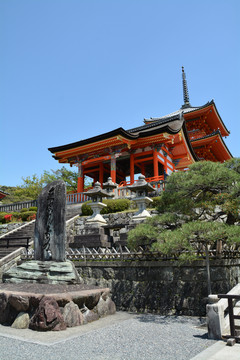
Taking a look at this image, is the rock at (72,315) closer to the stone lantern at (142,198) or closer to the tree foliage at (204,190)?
the tree foliage at (204,190)

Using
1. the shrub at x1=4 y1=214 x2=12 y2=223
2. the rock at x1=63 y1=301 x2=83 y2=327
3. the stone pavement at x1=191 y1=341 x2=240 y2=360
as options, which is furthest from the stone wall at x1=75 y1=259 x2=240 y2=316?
the shrub at x1=4 y1=214 x2=12 y2=223

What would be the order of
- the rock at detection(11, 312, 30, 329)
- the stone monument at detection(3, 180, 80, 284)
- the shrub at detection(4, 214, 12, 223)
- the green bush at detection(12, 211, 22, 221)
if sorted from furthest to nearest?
the shrub at detection(4, 214, 12, 223), the green bush at detection(12, 211, 22, 221), the stone monument at detection(3, 180, 80, 284), the rock at detection(11, 312, 30, 329)

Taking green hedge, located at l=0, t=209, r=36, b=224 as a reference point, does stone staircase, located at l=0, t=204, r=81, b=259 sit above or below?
below

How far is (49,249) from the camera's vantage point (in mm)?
7402

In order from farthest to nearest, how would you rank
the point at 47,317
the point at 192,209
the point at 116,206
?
the point at 116,206 < the point at 192,209 < the point at 47,317

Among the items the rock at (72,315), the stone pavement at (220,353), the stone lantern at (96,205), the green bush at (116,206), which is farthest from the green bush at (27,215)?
the stone pavement at (220,353)

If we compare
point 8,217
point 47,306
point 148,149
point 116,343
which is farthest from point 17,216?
point 116,343

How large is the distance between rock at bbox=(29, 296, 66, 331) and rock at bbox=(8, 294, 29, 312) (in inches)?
12.4

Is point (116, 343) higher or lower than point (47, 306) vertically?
lower

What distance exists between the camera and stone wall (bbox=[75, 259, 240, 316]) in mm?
7094

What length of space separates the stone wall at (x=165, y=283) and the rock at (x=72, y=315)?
263 centimetres

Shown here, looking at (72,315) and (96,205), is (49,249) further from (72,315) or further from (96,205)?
(96,205)

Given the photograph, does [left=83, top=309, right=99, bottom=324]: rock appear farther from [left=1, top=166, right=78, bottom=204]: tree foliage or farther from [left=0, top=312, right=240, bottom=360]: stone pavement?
[left=1, top=166, right=78, bottom=204]: tree foliage

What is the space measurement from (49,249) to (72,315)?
7.37ft
